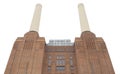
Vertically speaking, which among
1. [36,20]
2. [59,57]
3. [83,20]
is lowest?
[59,57]

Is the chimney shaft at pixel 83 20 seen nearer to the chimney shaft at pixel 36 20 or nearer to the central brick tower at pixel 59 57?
the central brick tower at pixel 59 57

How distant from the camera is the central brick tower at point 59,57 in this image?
49.5m

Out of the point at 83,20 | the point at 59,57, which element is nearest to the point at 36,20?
the point at 83,20

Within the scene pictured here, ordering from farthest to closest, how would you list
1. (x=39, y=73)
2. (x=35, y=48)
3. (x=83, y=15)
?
(x=83, y=15) < (x=35, y=48) < (x=39, y=73)

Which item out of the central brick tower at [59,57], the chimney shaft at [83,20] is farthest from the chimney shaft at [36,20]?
the chimney shaft at [83,20]

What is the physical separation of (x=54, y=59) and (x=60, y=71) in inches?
209

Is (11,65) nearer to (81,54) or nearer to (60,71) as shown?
(60,71)

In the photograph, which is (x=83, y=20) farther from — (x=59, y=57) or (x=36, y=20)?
(x=59, y=57)

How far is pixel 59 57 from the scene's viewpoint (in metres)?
57.3

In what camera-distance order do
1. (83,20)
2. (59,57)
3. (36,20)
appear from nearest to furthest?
1. (59,57)
2. (83,20)
3. (36,20)

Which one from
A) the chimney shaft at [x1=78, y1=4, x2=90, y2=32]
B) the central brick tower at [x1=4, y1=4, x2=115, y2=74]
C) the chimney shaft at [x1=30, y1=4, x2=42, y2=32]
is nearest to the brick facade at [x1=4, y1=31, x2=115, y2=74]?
the central brick tower at [x1=4, y1=4, x2=115, y2=74]

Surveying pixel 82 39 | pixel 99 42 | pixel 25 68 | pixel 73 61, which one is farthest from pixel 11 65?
pixel 99 42

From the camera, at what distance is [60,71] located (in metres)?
52.8

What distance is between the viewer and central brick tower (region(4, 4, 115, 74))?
49.5 meters
